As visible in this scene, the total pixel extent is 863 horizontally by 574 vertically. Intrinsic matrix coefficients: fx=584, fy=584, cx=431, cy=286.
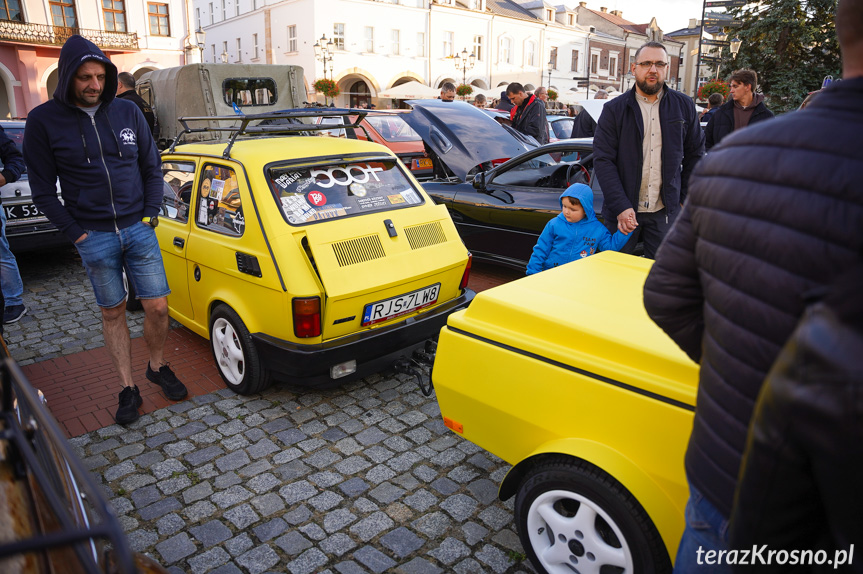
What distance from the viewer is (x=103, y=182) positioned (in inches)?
140

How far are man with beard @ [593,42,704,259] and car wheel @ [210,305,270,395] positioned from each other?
2.62m

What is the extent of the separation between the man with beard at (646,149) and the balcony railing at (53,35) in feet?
91.4

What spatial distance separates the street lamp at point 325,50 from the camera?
34.8 m

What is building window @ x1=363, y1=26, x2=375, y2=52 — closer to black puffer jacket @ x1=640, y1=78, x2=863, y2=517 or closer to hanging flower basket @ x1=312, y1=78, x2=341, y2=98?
hanging flower basket @ x1=312, y1=78, x2=341, y2=98

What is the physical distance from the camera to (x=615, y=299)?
247 cm

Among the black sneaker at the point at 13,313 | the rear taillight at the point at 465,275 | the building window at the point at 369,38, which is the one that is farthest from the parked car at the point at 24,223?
the building window at the point at 369,38

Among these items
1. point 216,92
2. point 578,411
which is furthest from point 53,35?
point 578,411

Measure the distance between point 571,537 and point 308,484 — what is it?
1.50 meters

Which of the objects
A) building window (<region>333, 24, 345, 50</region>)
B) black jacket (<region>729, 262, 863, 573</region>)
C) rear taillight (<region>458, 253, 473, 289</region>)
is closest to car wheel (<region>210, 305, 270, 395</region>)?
rear taillight (<region>458, 253, 473, 289</region>)

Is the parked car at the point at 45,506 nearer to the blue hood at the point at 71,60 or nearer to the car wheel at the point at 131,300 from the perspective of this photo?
the blue hood at the point at 71,60

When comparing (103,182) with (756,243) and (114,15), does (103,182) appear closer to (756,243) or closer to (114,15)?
(756,243)

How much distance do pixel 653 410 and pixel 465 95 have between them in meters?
31.6

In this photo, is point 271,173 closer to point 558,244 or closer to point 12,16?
point 558,244

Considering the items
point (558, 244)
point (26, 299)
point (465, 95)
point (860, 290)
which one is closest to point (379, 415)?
point (558, 244)
